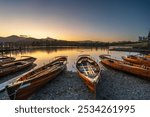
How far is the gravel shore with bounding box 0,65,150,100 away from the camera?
9.59m

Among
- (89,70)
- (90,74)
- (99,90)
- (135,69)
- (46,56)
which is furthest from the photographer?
(46,56)

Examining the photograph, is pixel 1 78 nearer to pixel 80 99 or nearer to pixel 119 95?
pixel 80 99

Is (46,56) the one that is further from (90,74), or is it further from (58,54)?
(90,74)

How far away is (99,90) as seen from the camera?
34.6 ft

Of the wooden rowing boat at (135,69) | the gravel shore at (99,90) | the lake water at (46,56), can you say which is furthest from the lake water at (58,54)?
the gravel shore at (99,90)

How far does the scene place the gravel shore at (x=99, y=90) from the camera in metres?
9.59

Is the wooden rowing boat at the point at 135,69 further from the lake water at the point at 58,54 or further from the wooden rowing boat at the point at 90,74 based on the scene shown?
the lake water at the point at 58,54

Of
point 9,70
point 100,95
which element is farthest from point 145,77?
point 9,70

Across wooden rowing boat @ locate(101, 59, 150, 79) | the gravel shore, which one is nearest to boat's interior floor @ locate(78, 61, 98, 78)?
the gravel shore

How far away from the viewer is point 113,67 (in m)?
16.9

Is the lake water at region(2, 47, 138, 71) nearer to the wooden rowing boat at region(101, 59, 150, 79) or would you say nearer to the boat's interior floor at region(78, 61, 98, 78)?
the boat's interior floor at region(78, 61, 98, 78)

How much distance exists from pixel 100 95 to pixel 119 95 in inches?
42.9

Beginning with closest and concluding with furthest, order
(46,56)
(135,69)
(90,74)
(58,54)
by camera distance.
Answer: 1. (90,74)
2. (135,69)
3. (46,56)
4. (58,54)

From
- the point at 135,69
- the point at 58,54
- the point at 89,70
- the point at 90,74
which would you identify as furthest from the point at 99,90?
the point at 58,54
